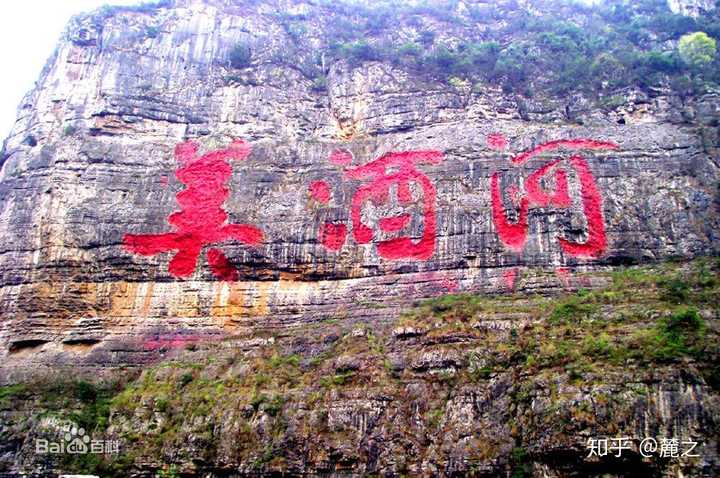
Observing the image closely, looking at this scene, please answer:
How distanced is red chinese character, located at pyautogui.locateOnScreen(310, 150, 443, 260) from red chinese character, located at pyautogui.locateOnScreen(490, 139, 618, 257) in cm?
250

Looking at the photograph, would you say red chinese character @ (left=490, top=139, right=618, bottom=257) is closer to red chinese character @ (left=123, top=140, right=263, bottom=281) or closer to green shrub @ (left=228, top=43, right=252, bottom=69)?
red chinese character @ (left=123, top=140, right=263, bottom=281)

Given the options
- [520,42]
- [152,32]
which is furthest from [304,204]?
[520,42]

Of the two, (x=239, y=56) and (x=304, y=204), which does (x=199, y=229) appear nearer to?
(x=304, y=204)

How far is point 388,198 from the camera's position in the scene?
2622 cm

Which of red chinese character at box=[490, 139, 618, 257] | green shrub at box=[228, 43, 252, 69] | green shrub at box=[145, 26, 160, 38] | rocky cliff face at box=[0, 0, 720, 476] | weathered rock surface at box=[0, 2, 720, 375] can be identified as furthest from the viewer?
green shrub at box=[145, 26, 160, 38]

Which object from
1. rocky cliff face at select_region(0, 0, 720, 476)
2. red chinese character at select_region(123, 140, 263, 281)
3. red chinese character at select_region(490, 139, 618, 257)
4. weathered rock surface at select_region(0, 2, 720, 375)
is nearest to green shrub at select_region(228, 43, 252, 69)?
weathered rock surface at select_region(0, 2, 720, 375)

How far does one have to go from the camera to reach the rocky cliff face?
24109 mm

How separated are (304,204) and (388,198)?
3.27 m

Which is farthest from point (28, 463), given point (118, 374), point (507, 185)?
point (507, 185)

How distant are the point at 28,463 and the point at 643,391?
17584mm

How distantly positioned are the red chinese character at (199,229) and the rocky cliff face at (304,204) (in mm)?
75

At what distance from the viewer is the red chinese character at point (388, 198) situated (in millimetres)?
25062

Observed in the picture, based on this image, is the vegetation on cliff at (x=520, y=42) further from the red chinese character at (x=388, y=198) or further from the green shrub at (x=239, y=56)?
the red chinese character at (x=388, y=198)

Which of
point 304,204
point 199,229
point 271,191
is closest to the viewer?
point 199,229
